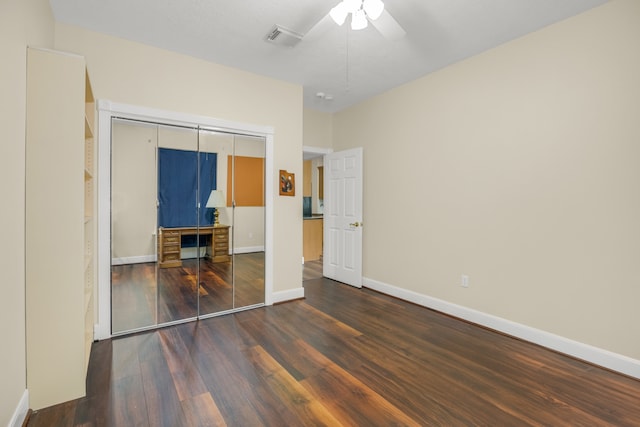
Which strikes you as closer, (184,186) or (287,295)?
(184,186)

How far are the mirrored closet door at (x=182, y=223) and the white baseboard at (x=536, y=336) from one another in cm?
204

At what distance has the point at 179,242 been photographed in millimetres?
3201

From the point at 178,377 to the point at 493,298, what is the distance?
115 inches

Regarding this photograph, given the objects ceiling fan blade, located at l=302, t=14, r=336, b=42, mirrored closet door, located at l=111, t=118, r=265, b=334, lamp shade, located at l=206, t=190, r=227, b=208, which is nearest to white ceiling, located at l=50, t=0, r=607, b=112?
ceiling fan blade, located at l=302, t=14, r=336, b=42

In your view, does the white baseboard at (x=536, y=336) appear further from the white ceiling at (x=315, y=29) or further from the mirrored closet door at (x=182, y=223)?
the white ceiling at (x=315, y=29)

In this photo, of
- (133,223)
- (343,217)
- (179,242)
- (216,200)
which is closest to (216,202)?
(216,200)

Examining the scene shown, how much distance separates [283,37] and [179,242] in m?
2.21

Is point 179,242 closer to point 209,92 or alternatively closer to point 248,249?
point 248,249

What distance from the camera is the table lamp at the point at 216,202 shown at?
133 inches

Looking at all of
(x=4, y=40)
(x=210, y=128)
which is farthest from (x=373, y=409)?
(x=210, y=128)

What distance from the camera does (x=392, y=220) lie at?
426 cm

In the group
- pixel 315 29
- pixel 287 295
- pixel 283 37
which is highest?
pixel 283 37

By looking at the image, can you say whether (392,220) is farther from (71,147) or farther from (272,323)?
(71,147)

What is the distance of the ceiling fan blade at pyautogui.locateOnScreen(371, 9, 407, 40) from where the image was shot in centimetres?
208
